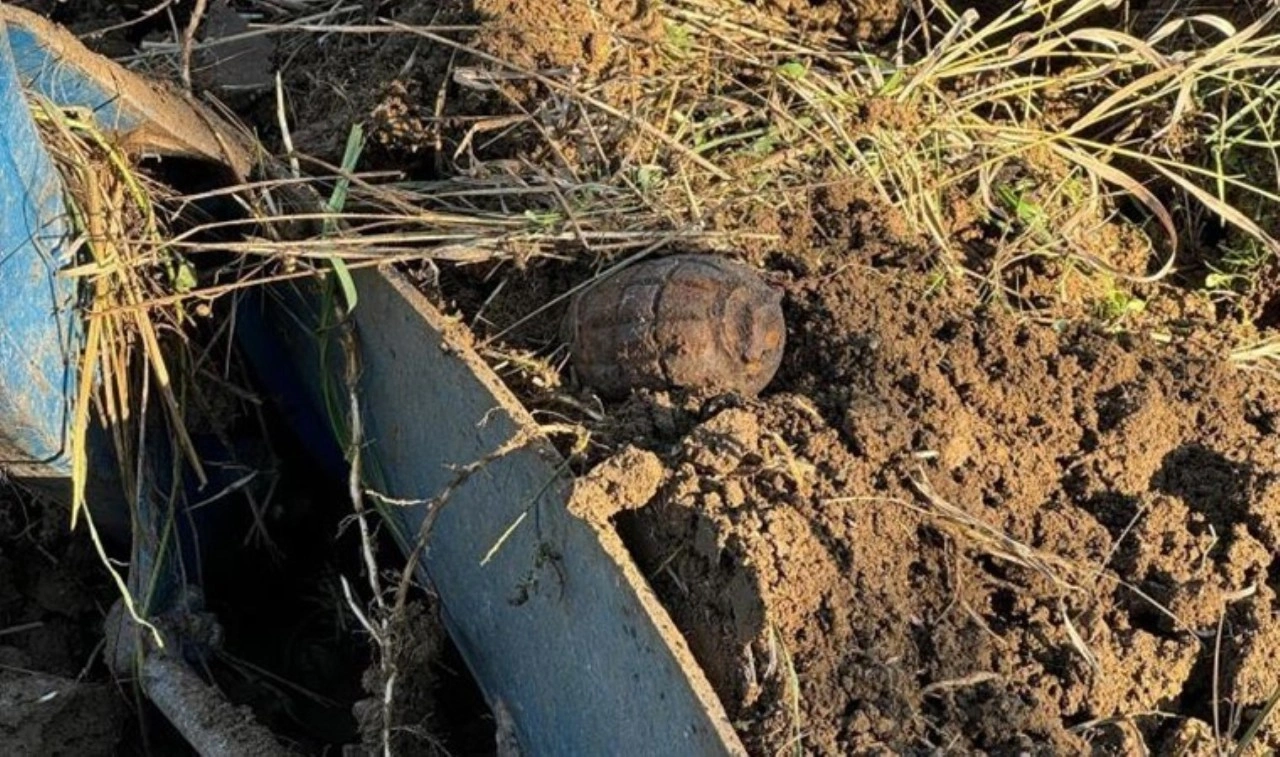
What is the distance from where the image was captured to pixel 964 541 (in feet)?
6.39

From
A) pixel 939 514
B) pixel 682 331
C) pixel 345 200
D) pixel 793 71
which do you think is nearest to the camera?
pixel 939 514

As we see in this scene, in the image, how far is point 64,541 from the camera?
9.13ft

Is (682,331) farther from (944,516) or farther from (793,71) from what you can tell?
(793,71)

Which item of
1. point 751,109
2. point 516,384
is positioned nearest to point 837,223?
point 751,109

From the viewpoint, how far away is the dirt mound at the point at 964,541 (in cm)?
182

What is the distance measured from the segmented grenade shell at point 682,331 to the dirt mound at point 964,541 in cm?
6

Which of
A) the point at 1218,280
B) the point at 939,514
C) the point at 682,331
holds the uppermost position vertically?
the point at 682,331

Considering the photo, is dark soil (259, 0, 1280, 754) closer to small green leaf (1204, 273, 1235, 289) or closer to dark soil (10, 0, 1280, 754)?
dark soil (10, 0, 1280, 754)

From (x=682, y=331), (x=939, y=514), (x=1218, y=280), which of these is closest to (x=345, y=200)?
(x=682, y=331)

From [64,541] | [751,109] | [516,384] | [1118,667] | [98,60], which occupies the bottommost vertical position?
[64,541]

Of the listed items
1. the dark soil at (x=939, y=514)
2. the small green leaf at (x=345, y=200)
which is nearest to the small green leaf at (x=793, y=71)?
the dark soil at (x=939, y=514)

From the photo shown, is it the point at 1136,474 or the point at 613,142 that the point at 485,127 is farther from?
the point at 1136,474

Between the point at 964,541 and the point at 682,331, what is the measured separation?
1.39ft

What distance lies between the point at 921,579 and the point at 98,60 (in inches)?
50.7
